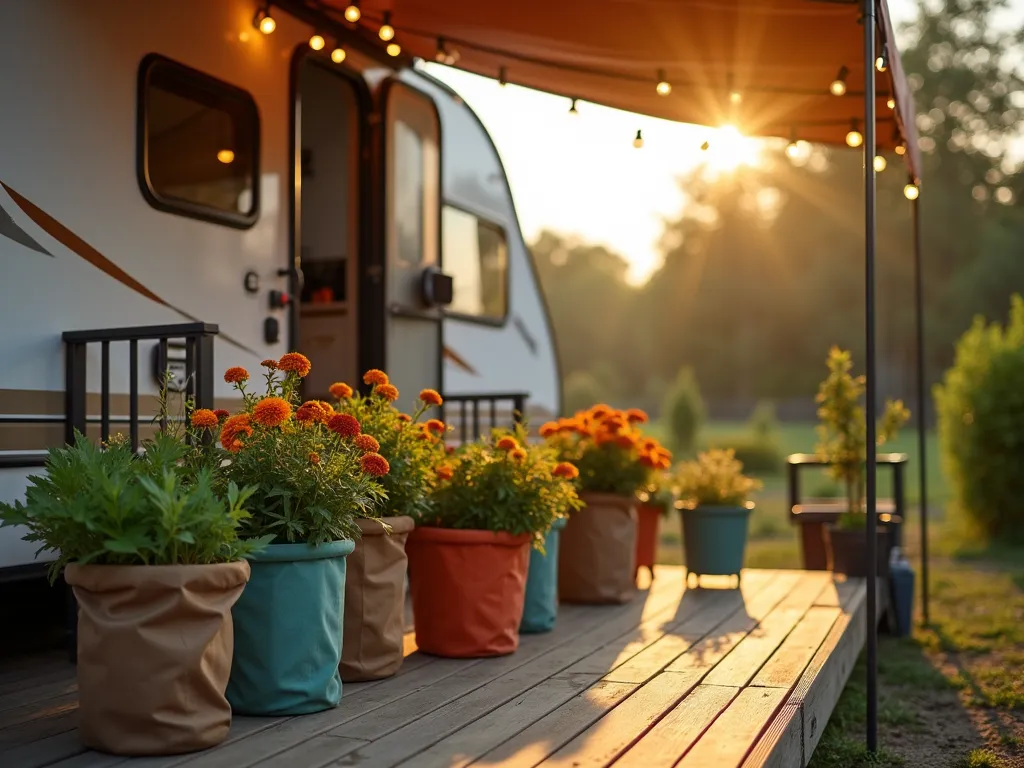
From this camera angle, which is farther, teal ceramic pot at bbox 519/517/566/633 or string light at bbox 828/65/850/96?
Result: string light at bbox 828/65/850/96

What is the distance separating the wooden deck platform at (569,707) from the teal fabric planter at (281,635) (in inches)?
2.7

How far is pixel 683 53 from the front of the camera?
4840mm

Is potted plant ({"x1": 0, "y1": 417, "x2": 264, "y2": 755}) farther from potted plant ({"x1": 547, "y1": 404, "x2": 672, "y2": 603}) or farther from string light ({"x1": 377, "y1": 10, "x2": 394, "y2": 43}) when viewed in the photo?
string light ({"x1": 377, "y1": 10, "x2": 394, "y2": 43})

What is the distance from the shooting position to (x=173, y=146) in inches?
168

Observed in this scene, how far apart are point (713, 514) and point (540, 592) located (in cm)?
154

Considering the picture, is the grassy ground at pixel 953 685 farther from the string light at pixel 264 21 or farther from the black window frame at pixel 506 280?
the string light at pixel 264 21

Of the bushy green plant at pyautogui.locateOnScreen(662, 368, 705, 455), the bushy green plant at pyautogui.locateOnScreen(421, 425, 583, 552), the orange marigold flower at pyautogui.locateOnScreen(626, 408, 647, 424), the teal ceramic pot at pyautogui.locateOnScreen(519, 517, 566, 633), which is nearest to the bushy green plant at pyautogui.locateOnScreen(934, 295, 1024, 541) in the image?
the orange marigold flower at pyautogui.locateOnScreen(626, 408, 647, 424)

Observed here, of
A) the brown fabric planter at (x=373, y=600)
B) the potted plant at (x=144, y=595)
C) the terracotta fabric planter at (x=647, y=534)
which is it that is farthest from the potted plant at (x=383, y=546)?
the terracotta fabric planter at (x=647, y=534)

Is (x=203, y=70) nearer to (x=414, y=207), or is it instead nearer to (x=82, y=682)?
(x=414, y=207)

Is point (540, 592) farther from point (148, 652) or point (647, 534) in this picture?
point (148, 652)

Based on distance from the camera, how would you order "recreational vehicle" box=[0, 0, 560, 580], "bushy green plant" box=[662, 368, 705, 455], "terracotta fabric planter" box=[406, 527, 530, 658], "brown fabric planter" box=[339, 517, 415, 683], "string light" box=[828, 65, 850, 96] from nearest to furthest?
"brown fabric planter" box=[339, 517, 415, 683]
"recreational vehicle" box=[0, 0, 560, 580]
"terracotta fabric planter" box=[406, 527, 530, 658]
"string light" box=[828, 65, 850, 96]
"bushy green plant" box=[662, 368, 705, 455]

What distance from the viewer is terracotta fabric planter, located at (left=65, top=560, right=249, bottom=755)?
2586 millimetres

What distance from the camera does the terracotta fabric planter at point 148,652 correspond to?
2.59 m

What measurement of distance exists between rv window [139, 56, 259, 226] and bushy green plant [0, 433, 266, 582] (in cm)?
166
